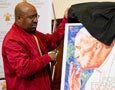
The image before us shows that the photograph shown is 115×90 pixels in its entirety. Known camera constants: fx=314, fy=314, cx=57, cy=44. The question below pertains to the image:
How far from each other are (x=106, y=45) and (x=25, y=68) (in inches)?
21.6

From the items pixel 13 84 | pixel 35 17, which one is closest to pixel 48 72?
pixel 13 84

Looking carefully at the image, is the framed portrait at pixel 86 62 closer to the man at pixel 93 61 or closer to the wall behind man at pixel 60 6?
the man at pixel 93 61

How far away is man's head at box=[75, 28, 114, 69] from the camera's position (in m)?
2.06

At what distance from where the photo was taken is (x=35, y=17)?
7.07ft

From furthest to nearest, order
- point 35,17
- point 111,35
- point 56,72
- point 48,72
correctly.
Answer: point 56,72 < point 48,72 < point 35,17 < point 111,35

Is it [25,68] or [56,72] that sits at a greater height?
[25,68]

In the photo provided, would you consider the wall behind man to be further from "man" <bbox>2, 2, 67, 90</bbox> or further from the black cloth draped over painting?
the black cloth draped over painting

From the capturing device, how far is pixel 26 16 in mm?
2111

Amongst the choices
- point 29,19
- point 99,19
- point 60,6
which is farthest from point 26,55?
point 60,6

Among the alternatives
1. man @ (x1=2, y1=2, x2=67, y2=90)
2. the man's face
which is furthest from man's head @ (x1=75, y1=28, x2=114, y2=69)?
the man's face

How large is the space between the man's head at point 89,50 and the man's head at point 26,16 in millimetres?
322

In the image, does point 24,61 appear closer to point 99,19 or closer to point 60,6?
point 99,19

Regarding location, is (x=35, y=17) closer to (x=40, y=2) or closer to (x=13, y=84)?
(x=13, y=84)

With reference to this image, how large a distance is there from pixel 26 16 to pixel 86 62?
1.66 ft
